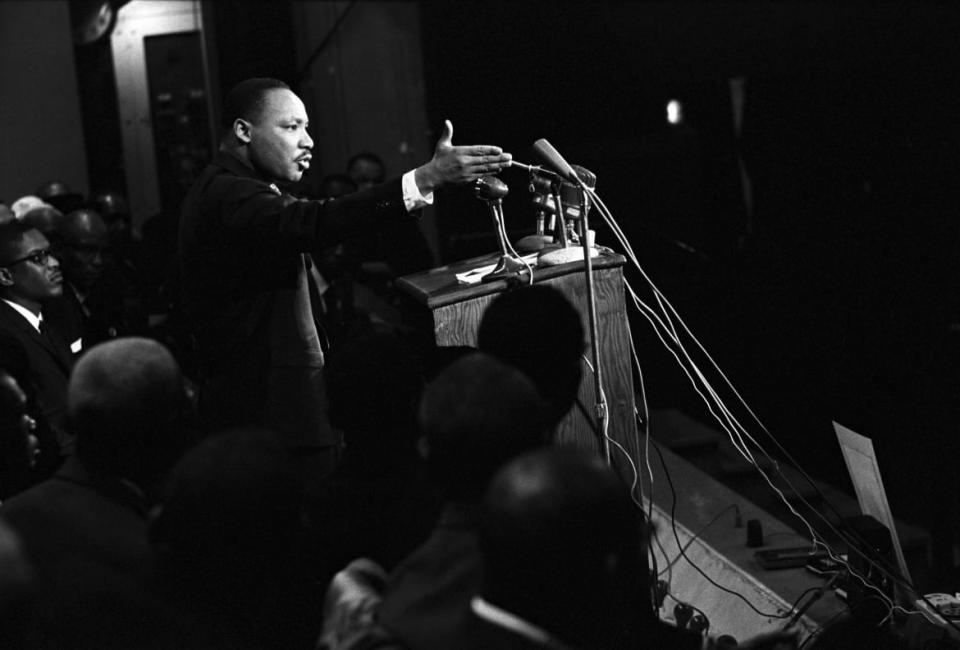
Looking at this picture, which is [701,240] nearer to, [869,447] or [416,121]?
[416,121]

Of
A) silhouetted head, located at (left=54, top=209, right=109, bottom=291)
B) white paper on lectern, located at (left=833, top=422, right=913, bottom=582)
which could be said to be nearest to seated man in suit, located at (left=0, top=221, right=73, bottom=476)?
silhouetted head, located at (left=54, top=209, right=109, bottom=291)

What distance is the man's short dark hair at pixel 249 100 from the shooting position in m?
3.45

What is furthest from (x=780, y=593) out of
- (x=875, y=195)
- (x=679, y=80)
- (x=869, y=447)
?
(x=679, y=80)

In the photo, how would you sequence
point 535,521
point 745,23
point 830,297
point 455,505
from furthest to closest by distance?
point 745,23, point 830,297, point 455,505, point 535,521

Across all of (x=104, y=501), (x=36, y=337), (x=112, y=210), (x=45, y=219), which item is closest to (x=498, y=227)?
(x=104, y=501)

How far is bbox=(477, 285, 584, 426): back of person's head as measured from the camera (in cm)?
270

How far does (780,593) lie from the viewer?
3926 millimetres

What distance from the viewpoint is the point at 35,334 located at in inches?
167

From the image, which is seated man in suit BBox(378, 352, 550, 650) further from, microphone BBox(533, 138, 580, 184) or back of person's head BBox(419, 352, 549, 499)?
microphone BBox(533, 138, 580, 184)

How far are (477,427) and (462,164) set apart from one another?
48.0 inches

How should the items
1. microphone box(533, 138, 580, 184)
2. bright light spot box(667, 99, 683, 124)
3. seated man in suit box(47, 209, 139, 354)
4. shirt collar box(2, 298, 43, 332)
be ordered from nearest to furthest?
microphone box(533, 138, 580, 184) < shirt collar box(2, 298, 43, 332) < seated man in suit box(47, 209, 139, 354) < bright light spot box(667, 99, 683, 124)

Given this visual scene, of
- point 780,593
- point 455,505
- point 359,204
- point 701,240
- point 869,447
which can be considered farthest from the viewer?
point 701,240

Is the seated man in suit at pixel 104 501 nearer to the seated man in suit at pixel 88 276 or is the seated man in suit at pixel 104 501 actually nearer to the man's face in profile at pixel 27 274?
the man's face in profile at pixel 27 274

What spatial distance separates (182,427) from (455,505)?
72 cm
